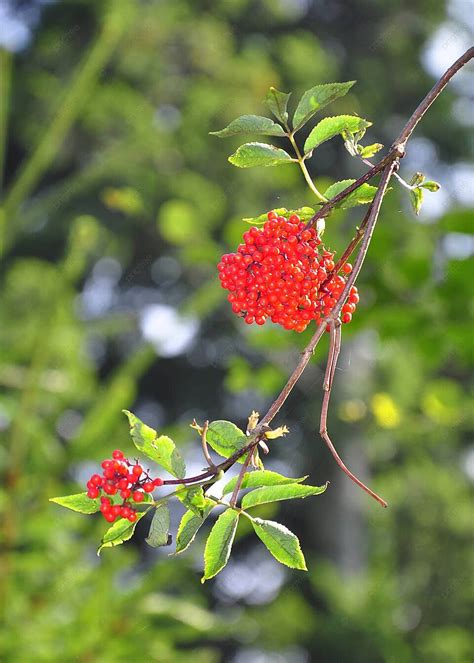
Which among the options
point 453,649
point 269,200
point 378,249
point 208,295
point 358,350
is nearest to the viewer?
point 378,249

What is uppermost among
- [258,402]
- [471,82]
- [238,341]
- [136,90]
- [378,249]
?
[378,249]

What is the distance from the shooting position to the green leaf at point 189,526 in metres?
0.58

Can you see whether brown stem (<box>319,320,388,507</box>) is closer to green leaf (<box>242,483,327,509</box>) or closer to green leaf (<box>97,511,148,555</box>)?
green leaf (<box>242,483,327,509</box>)

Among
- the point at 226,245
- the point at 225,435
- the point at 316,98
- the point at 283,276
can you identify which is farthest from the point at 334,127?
the point at 226,245

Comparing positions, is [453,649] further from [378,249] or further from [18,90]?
[18,90]

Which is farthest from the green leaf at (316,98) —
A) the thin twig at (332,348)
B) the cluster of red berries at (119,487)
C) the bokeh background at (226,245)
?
the bokeh background at (226,245)

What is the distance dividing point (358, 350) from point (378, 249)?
15.2 feet

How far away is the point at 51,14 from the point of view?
6441 mm

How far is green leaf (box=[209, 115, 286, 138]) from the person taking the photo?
650 mm

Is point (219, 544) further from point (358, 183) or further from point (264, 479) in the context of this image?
point (358, 183)

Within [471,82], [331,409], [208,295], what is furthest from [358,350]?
[208,295]

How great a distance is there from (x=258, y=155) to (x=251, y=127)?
0.08 feet

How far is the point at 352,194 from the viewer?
2.18 ft

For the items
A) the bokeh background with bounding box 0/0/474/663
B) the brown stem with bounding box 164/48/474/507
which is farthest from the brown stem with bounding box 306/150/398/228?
the bokeh background with bounding box 0/0/474/663
